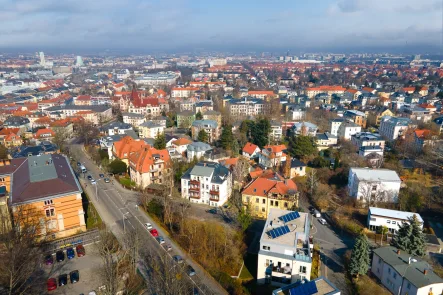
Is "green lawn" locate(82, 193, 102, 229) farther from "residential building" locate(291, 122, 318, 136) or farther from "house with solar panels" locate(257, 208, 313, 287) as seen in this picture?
"residential building" locate(291, 122, 318, 136)

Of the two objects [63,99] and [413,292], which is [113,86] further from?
[413,292]

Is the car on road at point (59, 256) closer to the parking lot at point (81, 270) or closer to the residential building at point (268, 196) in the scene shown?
the parking lot at point (81, 270)

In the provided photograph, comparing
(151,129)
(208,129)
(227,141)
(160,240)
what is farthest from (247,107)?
(160,240)

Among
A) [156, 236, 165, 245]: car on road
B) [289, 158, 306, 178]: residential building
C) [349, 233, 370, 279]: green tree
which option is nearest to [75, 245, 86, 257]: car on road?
[156, 236, 165, 245]: car on road

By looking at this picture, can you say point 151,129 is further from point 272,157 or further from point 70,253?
point 70,253

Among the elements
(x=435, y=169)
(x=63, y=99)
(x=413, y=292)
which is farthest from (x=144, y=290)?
(x=63, y=99)

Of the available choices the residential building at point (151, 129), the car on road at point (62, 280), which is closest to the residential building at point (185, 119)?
the residential building at point (151, 129)
